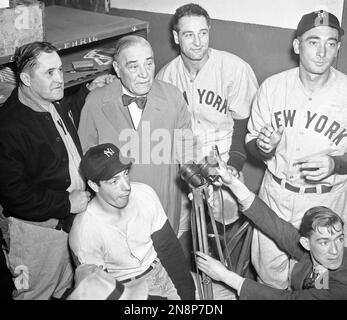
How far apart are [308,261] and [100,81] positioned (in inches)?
74.9

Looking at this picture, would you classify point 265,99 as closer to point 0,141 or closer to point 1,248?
point 0,141

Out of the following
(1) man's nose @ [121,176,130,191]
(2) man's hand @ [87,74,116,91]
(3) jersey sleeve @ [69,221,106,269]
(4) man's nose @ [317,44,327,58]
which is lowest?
(3) jersey sleeve @ [69,221,106,269]

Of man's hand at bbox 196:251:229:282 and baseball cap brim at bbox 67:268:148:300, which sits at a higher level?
baseball cap brim at bbox 67:268:148:300

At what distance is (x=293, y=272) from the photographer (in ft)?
9.04

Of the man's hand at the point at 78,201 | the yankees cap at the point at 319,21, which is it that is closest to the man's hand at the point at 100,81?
the man's hand at the point at 78,201

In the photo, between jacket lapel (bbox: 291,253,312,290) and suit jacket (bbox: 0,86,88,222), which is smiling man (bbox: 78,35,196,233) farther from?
jacket lapel (bbox: 291,253,312,290)

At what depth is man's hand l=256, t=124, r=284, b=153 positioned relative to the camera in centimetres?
284

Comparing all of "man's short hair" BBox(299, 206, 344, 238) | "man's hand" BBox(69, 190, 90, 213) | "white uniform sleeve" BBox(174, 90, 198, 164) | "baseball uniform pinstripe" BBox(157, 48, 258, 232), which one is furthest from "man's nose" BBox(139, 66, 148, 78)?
"man's short hair" BBox(299, 206, 344, 238)

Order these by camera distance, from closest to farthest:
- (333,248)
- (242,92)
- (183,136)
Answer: (333,248) → (183,136) → (242,92)

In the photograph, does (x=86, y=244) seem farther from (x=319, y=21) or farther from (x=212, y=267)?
(x=319, y=21)

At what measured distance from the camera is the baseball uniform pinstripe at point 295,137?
9.81 ft

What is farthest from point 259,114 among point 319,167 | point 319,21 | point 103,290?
point 103,290

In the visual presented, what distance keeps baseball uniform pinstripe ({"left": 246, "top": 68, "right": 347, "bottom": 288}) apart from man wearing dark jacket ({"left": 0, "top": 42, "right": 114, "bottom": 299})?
1.24 meters

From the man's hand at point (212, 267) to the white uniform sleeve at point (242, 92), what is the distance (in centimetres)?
128
